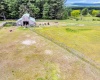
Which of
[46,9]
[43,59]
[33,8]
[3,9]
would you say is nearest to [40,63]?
[43,59]

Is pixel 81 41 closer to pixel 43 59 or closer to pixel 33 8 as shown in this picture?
pixel 43 59

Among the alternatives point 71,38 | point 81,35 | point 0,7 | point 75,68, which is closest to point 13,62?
point 75,68

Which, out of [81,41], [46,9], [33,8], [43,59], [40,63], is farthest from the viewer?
[46,9]

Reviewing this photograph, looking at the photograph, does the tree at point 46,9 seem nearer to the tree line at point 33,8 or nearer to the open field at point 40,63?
the tree line at point 33,8

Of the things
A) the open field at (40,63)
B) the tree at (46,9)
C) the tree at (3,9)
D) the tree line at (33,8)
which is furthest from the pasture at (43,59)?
the tree at (3,9)

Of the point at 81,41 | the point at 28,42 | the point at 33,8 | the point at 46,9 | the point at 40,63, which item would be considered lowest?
the point at 40,63

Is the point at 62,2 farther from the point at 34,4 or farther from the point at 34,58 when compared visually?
the point at 34,58

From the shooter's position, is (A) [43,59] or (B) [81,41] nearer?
(A) [43,59]
